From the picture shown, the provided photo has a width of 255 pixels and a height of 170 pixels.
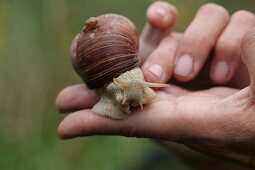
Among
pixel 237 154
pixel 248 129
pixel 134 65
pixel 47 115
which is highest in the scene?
pixel 134 65

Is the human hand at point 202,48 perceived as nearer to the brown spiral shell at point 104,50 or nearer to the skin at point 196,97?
the skin at point 196,97

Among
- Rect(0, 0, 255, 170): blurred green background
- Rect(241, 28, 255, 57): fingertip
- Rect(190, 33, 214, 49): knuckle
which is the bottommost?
Rect(0, 0, 255, 170): blurred green background

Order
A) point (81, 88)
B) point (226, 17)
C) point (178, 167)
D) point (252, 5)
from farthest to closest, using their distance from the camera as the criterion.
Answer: point (252, 5), point (178, 167), point (226, 17), point (81, 88)

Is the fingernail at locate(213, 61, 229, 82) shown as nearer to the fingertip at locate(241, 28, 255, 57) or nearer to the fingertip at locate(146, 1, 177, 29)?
the fingertip at locate(146, 1, 177, 29)

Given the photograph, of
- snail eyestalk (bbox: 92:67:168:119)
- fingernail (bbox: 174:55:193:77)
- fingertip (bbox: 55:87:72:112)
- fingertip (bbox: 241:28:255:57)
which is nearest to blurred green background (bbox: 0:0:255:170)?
fingertip (bbox: 55:87:72:112)

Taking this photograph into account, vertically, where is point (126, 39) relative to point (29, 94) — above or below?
above

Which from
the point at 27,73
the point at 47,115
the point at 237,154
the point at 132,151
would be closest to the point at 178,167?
the point at 132,151

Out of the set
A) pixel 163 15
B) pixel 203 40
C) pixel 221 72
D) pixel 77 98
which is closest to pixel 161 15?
pixel 163 15

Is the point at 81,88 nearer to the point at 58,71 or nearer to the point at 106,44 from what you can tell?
the point at 106,44
